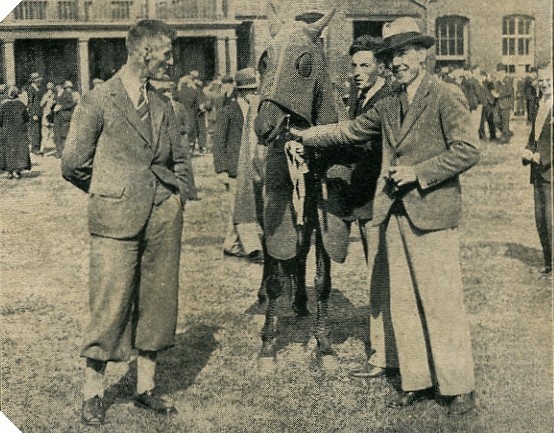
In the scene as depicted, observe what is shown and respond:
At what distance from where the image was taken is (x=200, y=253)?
191 inches

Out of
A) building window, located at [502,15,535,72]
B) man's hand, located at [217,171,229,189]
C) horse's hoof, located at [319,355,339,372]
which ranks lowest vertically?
horse's hoof, located at [319,355,339,372]

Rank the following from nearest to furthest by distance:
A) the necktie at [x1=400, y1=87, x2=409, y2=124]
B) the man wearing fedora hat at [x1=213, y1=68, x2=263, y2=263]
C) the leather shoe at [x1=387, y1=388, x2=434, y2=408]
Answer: the necktie at [x1=400, y1=87, x2=409, y2=124]
the leather shoe at [x1=387, y1=388, x2=434, y2=408]
the man wearing fedora hat at [x1=213, y1=68, x2=263, y2=263]

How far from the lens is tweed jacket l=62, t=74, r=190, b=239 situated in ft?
14.0

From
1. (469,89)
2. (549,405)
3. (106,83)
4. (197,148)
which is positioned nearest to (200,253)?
(197,148)

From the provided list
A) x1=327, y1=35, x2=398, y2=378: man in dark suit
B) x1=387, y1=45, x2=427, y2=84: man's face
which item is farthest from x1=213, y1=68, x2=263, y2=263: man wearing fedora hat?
x1=387, y1=45, x2=427, y2=84: man's face

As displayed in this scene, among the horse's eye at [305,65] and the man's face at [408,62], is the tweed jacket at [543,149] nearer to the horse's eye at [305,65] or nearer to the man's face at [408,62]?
the man's face at [408,62]

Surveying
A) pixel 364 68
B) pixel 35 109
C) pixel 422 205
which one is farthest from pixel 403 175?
pixel 35 109

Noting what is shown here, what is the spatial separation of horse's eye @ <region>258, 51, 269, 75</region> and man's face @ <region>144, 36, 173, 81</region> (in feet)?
1.90

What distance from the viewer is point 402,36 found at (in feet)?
13.7

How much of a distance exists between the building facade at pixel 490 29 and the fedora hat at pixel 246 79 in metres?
1.09

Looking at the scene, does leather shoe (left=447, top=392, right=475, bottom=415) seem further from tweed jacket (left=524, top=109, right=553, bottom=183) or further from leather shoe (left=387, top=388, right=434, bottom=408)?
tweed jacket (left=524, top=109, right=553, bottom=183)

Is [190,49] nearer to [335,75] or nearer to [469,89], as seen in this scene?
[335,75]

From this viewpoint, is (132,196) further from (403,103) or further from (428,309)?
(428,309)

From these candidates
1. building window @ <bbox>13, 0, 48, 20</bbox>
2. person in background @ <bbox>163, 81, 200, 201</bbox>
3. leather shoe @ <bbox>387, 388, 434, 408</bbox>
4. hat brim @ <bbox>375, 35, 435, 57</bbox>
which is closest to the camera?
hat brim @ <bbox>375, 35, 435, 57</bbox>
